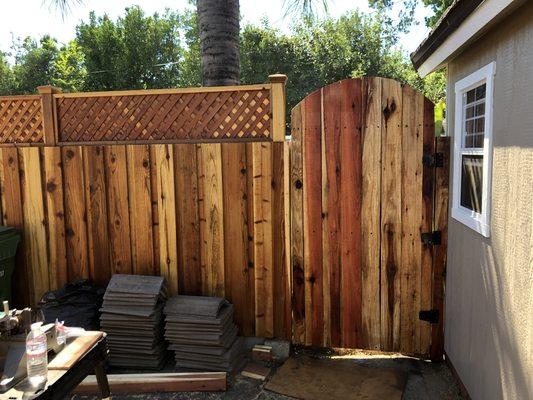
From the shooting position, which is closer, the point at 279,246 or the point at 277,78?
the point at 277,78

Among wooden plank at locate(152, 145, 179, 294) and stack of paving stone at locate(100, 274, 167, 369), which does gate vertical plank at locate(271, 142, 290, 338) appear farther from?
stack of paving stone at locate(100, 274, 167, 369)

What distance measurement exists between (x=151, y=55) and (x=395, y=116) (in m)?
23.7

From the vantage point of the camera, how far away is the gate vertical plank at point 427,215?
358 cm

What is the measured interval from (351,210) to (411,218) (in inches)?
19.4

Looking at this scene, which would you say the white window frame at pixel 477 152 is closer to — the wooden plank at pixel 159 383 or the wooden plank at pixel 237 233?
the wooden plank at pixel 237 233

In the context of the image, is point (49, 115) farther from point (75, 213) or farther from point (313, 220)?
point (313, 220)

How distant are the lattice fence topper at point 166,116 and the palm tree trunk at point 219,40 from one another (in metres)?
1.20

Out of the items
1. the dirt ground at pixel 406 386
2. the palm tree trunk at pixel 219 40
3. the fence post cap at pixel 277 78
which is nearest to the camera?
the dirt ground at pixel 406 386

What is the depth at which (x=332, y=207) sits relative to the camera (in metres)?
3.80

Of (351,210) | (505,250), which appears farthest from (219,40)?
(505,250)

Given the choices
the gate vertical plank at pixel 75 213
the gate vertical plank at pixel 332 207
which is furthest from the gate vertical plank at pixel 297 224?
the gate vertical plank at pixel 75 213

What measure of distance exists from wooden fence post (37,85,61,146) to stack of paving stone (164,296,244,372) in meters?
1.93

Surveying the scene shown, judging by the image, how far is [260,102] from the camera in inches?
150

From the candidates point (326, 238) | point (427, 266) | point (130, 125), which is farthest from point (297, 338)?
point (130, 125)
